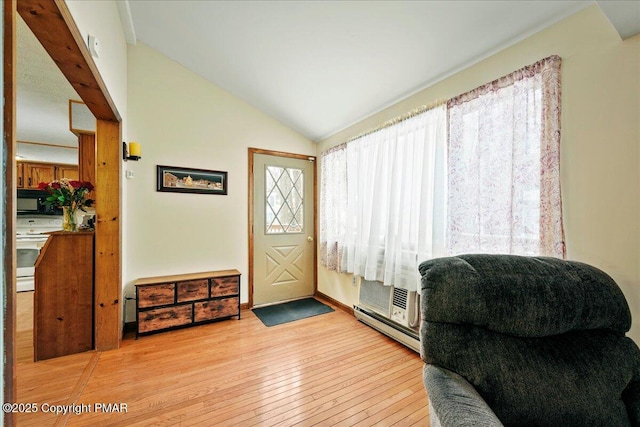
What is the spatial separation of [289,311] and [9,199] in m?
2.87

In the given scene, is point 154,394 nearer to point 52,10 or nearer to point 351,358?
point 351,358

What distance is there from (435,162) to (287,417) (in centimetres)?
212

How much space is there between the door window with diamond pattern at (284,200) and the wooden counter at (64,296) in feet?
6.18

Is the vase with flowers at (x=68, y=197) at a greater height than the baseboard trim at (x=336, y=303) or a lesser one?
greater

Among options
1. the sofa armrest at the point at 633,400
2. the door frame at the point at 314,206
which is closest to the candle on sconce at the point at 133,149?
the door frame at the point at 314,206

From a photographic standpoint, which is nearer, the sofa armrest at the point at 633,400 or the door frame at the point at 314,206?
the sofa armrest at the point at 633,400

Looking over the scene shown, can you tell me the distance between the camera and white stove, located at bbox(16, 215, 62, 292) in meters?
4.04

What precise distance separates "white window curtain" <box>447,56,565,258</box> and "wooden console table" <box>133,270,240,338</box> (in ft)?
7.74

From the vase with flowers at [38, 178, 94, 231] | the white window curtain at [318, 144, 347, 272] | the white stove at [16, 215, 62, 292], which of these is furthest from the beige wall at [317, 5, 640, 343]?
the white stove at [16, 215, 62, 292]

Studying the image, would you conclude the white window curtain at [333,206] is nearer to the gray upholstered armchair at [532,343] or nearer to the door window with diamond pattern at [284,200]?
the door window with diamond pattern at [284,200]

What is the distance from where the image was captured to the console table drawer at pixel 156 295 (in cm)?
259

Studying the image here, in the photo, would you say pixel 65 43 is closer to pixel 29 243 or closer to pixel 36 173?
pixel 29 243

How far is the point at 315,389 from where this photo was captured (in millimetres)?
1841

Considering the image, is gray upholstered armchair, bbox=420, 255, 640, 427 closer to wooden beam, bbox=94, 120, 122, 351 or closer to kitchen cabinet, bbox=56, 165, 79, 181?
wooden beam, bbox=94, 120, 122, 351
